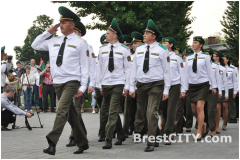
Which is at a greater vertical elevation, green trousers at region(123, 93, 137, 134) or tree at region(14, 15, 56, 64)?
tree at region(14, 15, 56, 64)

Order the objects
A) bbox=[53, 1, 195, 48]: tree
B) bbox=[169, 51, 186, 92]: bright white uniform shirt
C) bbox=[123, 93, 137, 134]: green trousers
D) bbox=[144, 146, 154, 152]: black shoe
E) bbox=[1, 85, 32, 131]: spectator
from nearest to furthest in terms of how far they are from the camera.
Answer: bbox=[144, 146, 154, 152]: black shoe, bbox=[169, 51, 186, 92]: bright white uniform shirt, bbox=[123, 93, 137, 134]: green trousers, bbox=[1, 85, 32, 131]: spectator, bbox=[53, 1, 195, 48]: tree

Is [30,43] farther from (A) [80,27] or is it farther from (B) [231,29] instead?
(A) [80,27]

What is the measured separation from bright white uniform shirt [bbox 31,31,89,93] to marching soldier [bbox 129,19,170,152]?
4.43ft

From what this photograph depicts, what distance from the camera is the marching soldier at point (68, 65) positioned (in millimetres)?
6305

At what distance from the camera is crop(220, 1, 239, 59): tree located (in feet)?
163

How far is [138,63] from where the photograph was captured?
756 centimetres

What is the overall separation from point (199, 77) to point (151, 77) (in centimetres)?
221

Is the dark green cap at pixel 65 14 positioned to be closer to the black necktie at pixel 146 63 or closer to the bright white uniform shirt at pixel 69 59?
the bright white uniform shirt at pixel 69 59

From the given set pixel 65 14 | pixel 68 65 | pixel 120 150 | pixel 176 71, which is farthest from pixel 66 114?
pixel 176 71

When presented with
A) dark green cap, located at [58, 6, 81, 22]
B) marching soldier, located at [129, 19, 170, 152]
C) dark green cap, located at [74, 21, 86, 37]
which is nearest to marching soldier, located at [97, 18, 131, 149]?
marching soldier, located at [129, 19, 170, 152]

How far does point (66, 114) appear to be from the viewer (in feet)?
20.6

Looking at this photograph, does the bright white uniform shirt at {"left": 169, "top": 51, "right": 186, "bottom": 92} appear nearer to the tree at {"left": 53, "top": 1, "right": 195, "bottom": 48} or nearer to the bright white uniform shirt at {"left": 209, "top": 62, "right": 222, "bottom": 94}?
the bright white uniform shirt at {"left": 209, "top": 62, "right": 222, "bottom": 94}

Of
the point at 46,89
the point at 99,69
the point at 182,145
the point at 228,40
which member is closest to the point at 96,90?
the point at 99,69

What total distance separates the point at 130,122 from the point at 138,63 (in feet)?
8.35
